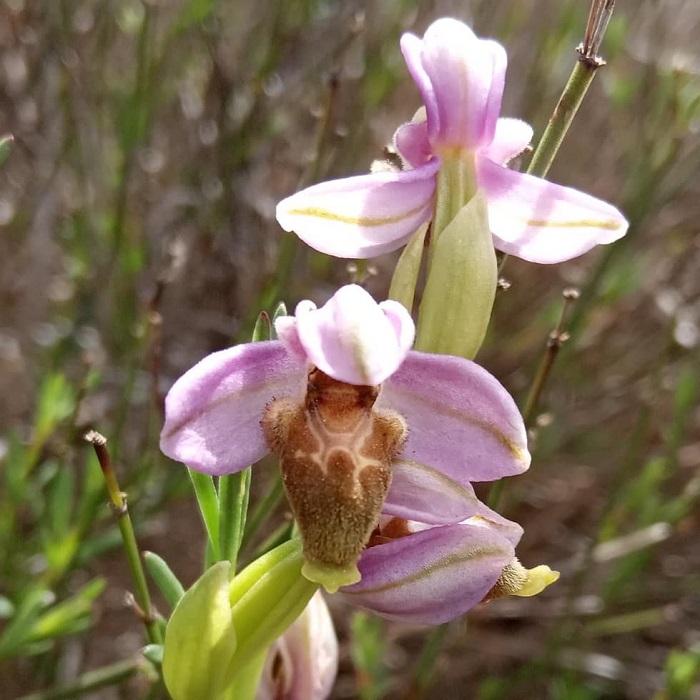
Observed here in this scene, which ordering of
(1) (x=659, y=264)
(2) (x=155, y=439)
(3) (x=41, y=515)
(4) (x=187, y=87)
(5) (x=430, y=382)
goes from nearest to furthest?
(5) (x=430, y=382) < (2) (x=155, y=439) < (3) (x=41, y=515) < (4) (x=187, y=87) < (1) (x=659, y=264)

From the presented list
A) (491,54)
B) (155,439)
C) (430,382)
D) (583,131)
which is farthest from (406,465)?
(583,131)

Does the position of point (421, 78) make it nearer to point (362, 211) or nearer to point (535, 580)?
point (362, 211)

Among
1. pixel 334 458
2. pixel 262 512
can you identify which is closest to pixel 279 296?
pixel 262 512

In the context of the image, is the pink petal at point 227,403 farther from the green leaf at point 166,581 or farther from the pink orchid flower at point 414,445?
the green leaf at point 166,581

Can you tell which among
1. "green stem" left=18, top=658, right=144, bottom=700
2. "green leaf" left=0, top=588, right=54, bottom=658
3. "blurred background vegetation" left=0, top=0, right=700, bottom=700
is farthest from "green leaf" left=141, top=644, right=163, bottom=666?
"blurred background vegetation" left=0, top=0, right=700, bottom=700

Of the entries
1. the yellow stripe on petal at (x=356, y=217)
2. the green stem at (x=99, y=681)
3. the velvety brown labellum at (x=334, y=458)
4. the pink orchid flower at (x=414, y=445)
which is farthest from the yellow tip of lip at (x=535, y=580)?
the green stem at (x=99, y=681)

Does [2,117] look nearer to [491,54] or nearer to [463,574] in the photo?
[491,54]

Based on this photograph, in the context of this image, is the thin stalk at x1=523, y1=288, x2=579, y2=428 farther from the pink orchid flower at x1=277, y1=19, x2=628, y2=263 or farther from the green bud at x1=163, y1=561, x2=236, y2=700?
the green bud at x1=163, y1=561, x2=236, y2=700
